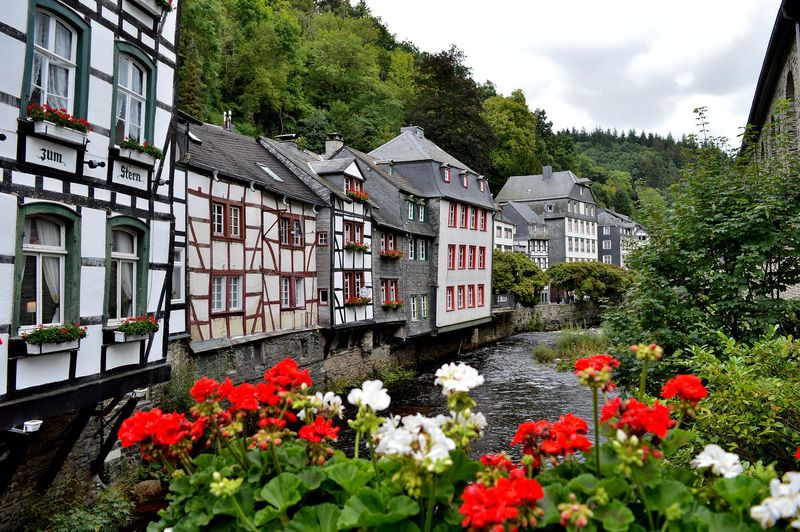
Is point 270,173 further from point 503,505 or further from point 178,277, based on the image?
point 503,505

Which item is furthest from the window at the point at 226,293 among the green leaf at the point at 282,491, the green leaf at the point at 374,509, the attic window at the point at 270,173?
Result: the green leaf at the point at 374,509

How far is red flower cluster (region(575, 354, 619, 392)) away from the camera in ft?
7.36

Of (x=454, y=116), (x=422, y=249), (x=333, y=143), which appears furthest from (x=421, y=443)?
(x=454, y=116)

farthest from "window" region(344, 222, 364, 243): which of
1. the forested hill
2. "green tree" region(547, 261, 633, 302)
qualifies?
"green tree" region(547, 261, 633, 302)

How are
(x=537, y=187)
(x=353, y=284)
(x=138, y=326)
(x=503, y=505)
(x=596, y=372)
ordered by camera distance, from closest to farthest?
(x=503, y=505)
(x=596, y=372)
(x=138, y=326)
(x=353, y=284)
(x=537, y=187)

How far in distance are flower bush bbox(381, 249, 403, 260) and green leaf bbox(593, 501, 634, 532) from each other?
2329 centimetres

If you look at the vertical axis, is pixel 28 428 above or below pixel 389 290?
below

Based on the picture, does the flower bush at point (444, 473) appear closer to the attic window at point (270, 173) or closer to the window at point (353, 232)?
the attic window at point (270, 173)

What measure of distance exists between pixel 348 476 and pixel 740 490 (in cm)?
145

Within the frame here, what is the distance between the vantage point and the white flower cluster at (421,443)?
205 cm

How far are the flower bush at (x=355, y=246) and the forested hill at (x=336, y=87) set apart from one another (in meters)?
9.75

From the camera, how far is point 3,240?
22.9ft

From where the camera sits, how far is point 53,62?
771cm

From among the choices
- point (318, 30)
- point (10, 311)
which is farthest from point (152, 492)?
point (318, 30)
